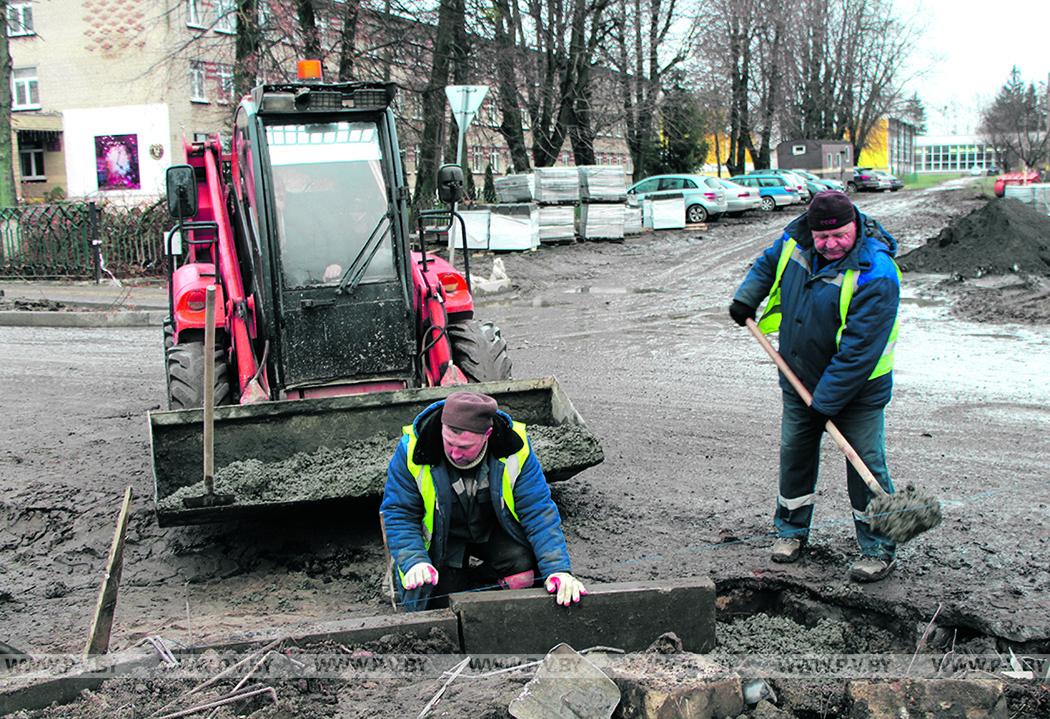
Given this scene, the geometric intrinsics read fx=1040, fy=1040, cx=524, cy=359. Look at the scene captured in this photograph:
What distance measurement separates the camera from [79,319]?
1578 cm

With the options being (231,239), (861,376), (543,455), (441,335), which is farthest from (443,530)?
(231,239)

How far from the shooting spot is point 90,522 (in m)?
6.59

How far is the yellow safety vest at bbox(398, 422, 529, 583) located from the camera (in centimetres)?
429

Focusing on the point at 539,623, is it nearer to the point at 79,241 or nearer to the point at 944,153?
the point at 79,241

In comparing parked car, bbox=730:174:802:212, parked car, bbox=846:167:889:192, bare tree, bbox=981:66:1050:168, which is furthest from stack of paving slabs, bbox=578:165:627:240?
bare tree, bbox=981:66:1050:168

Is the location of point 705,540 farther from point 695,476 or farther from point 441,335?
point 441,335

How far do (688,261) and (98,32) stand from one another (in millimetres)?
24827

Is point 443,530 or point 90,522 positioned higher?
point 443,530

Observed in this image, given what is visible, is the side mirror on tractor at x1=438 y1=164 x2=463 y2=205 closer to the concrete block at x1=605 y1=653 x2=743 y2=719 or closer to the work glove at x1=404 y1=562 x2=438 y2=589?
the work glove at x1=404 y1=562 x2=438 y2=589

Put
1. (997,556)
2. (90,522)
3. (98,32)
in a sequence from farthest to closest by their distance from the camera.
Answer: (98,32), (90,522), (997,556)

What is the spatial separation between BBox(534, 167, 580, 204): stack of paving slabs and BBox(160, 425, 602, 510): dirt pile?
739 inches

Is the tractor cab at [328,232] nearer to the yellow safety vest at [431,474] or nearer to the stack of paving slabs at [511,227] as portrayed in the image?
the yellow safety vest at [431,474]

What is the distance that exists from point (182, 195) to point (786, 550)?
409 cm

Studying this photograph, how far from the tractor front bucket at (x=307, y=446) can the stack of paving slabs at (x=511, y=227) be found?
16.7 m
